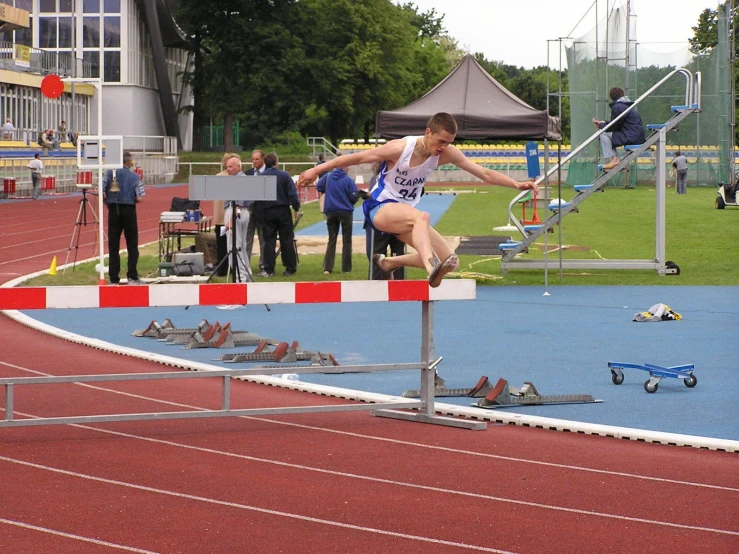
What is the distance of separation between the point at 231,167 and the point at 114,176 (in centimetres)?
214

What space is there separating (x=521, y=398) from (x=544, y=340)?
392 centimetres

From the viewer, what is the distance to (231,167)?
17094 mm

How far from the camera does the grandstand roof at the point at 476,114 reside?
1952cm

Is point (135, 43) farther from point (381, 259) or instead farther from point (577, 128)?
point (381, 259)

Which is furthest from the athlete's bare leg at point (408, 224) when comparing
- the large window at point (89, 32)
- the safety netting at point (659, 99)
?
the large window at point (89, 32)

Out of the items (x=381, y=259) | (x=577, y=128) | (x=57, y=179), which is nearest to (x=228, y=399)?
(x=381, y=259)

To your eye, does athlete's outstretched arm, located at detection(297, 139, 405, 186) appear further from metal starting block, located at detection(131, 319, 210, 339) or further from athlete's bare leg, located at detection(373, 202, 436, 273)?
metal starting block, located at detection(131, 319, 210, 339)

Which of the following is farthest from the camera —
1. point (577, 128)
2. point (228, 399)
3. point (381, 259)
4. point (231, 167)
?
point (577, 128)

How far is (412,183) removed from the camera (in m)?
8.48

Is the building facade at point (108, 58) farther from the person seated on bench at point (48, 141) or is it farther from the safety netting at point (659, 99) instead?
the safety netting at point (659, 99)

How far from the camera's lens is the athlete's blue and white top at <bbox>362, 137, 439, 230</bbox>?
27.2 ft

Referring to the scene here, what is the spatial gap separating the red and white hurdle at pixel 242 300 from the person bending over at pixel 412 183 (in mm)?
320

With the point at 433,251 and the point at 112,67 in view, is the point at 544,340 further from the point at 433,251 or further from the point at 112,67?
the point at 112,67

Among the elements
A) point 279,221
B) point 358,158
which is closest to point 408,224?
point 358,158
